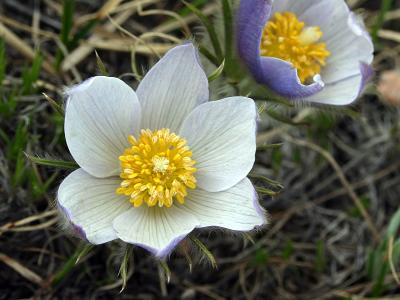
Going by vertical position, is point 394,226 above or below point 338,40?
below

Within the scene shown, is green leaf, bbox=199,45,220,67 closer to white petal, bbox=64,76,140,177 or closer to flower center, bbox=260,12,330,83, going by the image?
flower center, bbox=260,12,330,83

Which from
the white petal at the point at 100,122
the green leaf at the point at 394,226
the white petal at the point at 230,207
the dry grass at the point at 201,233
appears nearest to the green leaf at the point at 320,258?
the dry grass at the point at 201,233

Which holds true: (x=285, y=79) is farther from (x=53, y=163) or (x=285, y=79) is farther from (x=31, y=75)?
(x=31, y=75)

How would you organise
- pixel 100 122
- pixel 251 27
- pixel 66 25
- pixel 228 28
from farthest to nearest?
pixel 66 25 < pixel 228 28 < pixel 251 27 < pixel 100 122

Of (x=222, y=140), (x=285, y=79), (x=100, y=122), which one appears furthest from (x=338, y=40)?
(x=100, y=122)

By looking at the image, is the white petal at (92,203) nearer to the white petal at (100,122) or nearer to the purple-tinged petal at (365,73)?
the white petal at (100,122)

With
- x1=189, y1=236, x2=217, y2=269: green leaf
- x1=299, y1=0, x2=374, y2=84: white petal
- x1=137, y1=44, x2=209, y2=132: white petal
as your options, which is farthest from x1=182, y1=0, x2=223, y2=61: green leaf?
x1=189, y1=236, x2=217, y2=269: green leaf

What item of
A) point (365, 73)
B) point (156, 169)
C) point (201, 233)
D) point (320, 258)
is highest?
point (365, 73)
